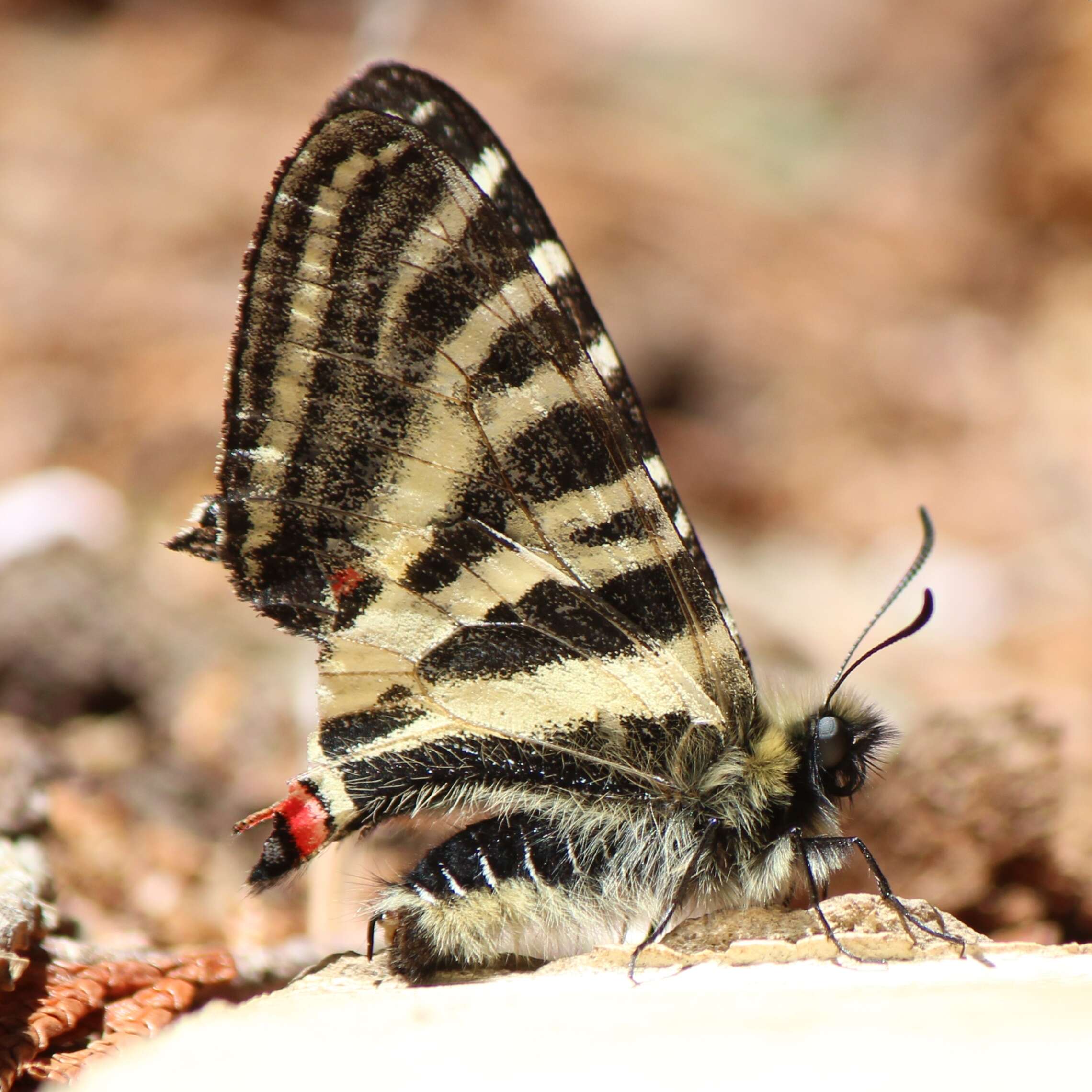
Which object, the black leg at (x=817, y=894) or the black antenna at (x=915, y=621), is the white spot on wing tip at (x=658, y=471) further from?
the black leg at (x=817, y=894)

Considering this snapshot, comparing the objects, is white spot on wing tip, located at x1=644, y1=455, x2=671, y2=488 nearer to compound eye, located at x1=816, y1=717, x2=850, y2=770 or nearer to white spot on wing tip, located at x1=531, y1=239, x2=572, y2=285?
white spot on wing tip, located at x1=531, y1=239, x2=572, y2=285

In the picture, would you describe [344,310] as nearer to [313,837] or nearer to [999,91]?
[313,837]

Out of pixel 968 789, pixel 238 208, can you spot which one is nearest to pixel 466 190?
pixel 968 789

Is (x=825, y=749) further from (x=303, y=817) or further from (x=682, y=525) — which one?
(x=303, y=817)

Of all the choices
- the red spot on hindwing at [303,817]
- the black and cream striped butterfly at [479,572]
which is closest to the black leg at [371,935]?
the black and cream striped butterfly at [479,572]

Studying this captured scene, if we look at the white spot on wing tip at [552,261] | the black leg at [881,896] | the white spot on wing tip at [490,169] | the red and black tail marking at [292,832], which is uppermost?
the white spot on wing tip at [490,169]

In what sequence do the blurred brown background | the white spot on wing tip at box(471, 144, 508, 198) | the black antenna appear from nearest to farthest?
1. the black antenna
2. the white spot on wing tip at box(471, 144, 508, 198)
3. the blurred brown background

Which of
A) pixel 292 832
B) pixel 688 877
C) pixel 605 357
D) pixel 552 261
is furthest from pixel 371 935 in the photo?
pixel 552 261

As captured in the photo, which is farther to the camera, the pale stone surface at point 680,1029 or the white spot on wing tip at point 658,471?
the white spot on wing tip at point 658,471

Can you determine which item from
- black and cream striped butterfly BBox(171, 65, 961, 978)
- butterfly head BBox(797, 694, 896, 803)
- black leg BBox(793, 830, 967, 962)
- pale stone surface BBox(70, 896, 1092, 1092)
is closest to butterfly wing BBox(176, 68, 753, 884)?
black and cream striped butterfly BBox(171, 65, 961, 978)
